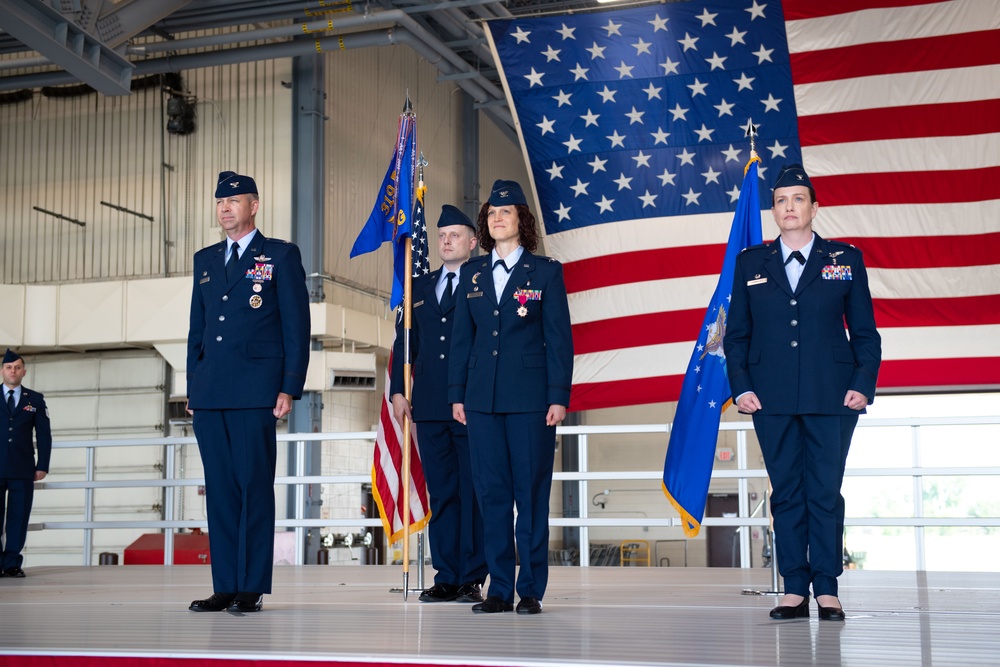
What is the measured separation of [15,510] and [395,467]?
430cm

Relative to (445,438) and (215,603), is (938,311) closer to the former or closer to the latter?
(445,438)

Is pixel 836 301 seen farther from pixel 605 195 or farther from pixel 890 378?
pixel 605 195

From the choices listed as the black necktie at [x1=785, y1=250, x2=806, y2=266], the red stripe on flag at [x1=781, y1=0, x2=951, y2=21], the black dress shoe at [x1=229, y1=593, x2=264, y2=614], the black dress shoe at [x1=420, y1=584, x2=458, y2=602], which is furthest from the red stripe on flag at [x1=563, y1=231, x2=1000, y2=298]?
the black dress shoe at [x1=229, y1=593, x2=264, y2=614]

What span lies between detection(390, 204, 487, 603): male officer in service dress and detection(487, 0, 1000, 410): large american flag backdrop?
171 inches

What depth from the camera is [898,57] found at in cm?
970

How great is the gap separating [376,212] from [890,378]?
5.21 m

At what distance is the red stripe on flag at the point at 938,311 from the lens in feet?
30.3

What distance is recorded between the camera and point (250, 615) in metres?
4.39

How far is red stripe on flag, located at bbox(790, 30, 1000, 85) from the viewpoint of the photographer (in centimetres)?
951

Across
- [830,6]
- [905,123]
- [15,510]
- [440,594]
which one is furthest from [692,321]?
[15,510]

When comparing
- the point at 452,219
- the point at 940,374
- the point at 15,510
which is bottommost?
the point at 15,510

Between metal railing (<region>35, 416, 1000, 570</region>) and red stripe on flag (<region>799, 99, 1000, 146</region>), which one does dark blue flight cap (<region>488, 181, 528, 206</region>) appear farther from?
red stripe on flag (<region>799, 99, 1000, 146</region>)

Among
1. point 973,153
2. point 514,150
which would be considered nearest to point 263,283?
point 973,153

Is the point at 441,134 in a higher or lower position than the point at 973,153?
higher
